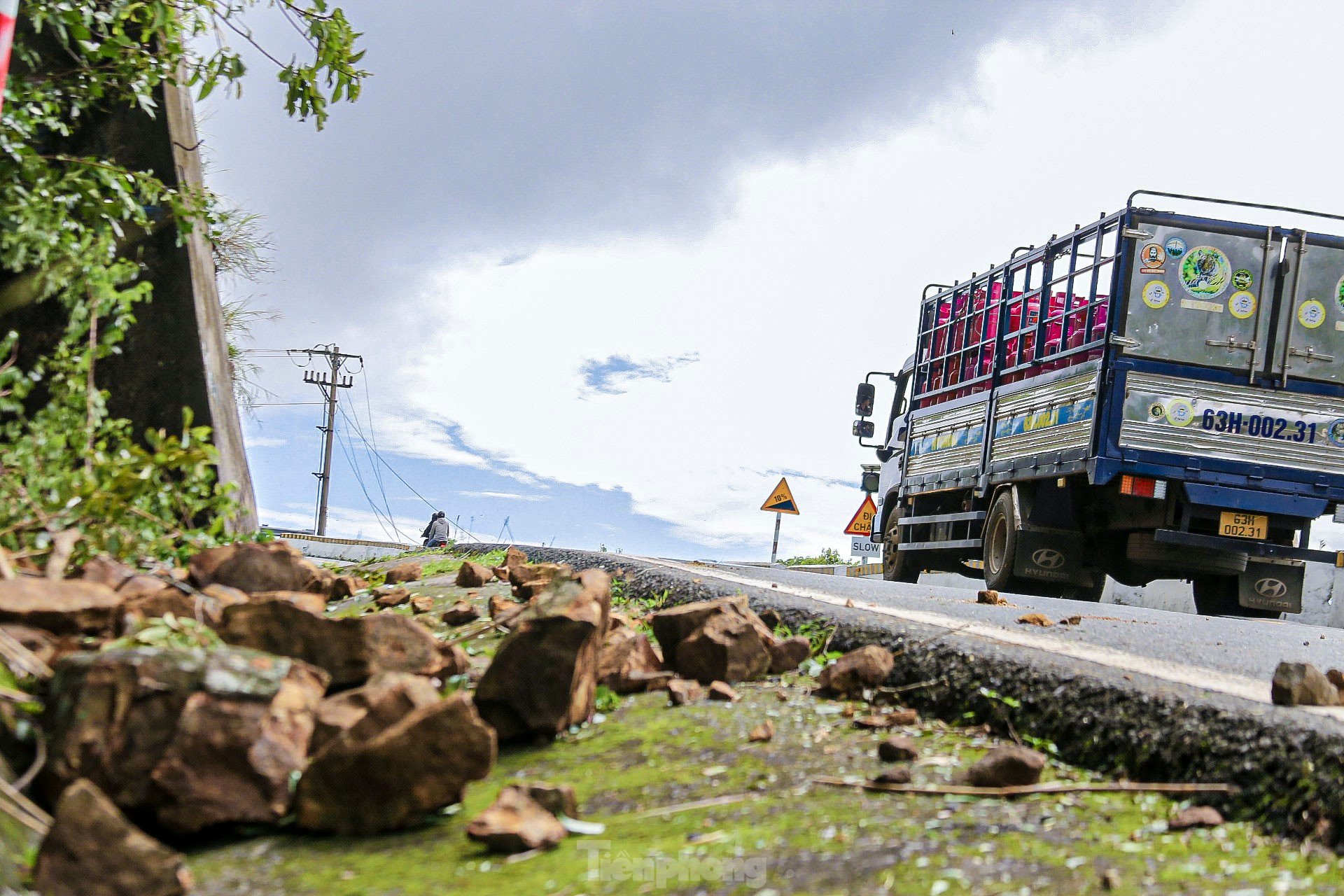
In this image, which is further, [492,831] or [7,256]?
[7,256]

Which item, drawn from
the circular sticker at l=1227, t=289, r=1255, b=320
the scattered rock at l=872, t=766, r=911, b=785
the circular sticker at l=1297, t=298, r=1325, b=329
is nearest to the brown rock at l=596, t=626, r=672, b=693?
the scattered rock at l=872, t=766, r=911, b=785

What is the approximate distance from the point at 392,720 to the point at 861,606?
3.14 m

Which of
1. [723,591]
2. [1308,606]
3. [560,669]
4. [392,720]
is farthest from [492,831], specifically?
[1308,606]

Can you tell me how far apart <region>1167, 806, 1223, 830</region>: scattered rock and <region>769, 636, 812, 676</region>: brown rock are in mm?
1343

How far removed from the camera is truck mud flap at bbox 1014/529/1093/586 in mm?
10406

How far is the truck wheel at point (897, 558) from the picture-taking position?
14.2 meters

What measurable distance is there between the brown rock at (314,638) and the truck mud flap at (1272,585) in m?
9.44

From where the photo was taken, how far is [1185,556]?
9.78 metres

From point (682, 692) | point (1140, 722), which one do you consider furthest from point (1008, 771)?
point (682, 692)

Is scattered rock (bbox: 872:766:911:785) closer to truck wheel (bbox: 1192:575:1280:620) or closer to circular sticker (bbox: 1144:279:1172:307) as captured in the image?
circular sticker (bbox: 1144:279:1172:307)

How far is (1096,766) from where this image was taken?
7.50ft

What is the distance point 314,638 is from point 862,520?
18.9m

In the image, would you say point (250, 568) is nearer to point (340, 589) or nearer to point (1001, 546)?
point (340, 589)

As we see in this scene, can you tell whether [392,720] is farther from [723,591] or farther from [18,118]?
[18,118]
